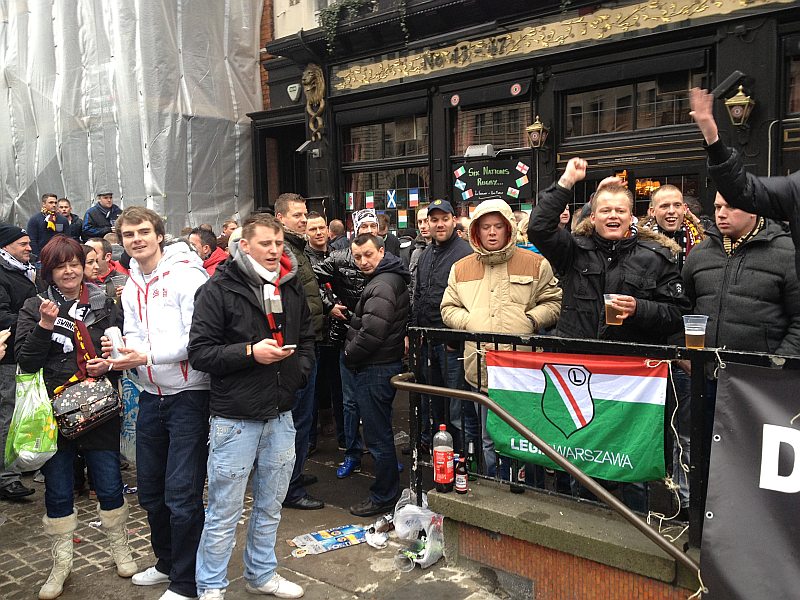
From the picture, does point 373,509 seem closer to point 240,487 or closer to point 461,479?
point 461,479

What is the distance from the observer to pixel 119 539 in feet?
14.9

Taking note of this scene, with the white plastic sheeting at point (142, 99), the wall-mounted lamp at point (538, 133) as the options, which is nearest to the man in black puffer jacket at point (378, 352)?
the wall-mounted lamp at point (538, 133)

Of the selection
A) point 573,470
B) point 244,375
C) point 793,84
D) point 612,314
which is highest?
point 793,84

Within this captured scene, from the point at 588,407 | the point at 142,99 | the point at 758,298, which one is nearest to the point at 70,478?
the point at 588,407

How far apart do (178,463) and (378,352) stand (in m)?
1.83

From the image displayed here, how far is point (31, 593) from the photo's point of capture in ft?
14.2

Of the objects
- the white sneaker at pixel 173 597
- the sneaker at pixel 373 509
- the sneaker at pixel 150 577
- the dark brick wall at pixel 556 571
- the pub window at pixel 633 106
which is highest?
the pub window at pixel 633 106

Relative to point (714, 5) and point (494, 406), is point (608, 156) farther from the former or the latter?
point (494, 406)

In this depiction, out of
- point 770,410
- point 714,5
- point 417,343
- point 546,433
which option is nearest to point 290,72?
point 714,5

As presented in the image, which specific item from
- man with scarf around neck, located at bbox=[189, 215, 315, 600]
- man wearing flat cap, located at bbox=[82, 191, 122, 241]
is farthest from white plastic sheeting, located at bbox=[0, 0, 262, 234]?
man with scarf around neck, located at bbox=[189, 215, 315, 600]

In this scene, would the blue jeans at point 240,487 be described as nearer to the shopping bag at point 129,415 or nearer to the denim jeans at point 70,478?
the denim jeans at point 70,478

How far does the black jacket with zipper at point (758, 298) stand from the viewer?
3930mm

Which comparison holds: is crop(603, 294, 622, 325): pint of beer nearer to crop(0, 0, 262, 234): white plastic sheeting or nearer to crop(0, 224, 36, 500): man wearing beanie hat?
crop(0, 224, 36, 500): man wearing beanie hat

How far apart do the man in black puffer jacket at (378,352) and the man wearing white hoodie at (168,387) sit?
58.1 inches
